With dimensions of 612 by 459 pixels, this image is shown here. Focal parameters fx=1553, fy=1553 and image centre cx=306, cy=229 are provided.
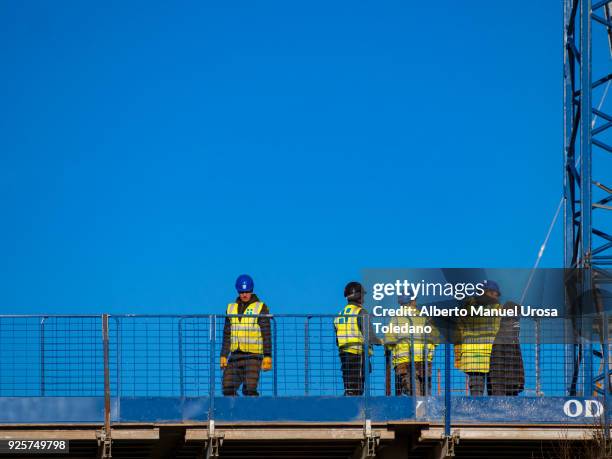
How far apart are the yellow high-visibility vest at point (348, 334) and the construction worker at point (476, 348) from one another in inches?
62.3

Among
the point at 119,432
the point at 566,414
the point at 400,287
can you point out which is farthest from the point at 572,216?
the point at 119,432

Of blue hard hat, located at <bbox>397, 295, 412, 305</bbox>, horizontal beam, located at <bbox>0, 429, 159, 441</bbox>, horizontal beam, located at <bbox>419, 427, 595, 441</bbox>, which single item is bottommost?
horizontal beam, located at <bbox>419, 427, 595, 441</bbox>

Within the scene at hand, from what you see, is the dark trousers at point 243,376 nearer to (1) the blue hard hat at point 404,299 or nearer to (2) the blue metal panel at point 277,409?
(2) the blue metal panel at point 277,409

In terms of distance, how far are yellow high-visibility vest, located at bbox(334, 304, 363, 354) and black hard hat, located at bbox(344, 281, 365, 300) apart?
0.80 m

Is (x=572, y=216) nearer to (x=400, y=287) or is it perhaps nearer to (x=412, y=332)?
(x=400, y=287)

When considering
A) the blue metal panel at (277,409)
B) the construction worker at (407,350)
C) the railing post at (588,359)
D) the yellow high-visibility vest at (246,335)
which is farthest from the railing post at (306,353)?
the railing post at (588,359)

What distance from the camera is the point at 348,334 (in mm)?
22000

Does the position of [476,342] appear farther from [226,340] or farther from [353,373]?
[226,340]

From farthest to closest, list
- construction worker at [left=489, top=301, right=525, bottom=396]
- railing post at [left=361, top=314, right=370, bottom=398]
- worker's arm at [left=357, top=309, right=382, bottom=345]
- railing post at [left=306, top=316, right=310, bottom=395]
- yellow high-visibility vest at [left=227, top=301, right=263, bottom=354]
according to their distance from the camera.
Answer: construction worker at [left=489, top=301, right=525, bottom=396] → worker's arm at [left=357, top=309, right=382, bottom=345] → yellow high-visibility vest at [left=227, top=301, right=263, bottom=354] → railing post at [left=306, top=316, right=310, bottom=395] → railing post at [left=361, top=314, right=370, bottom=398]

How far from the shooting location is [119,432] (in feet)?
69.6

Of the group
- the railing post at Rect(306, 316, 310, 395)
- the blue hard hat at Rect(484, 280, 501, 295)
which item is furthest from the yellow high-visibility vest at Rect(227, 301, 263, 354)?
the blue hard hat at Rect(484, 280, 501, 295)

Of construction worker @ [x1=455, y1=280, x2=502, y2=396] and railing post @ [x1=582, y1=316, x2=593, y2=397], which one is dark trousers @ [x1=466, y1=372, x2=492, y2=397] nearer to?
construction worker @ [x1=455, y1=280, x2=502, y2=396]

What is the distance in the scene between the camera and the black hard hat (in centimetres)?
2311

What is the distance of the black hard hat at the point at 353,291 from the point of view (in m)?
23.1
